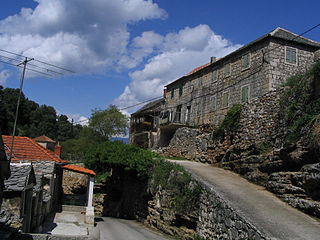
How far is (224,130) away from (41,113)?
46426mm

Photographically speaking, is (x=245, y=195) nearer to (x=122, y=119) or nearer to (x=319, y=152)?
(x=319, y=152)

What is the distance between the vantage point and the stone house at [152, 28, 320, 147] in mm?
21516

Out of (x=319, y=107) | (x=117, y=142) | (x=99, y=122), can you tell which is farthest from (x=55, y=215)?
(x=99, y=122)

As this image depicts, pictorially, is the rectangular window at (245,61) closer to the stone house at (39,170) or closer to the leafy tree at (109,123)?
the stone house at (39,170)

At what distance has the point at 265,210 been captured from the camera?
1053 cm

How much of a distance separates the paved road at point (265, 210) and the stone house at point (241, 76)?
6846 mm

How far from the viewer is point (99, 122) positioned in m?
51.5

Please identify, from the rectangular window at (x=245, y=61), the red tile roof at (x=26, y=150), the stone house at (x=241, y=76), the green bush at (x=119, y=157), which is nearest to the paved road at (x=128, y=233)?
the green bush at (x=119, y=157)

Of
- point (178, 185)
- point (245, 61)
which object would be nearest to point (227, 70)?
point (245, 61)

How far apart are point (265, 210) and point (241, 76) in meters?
15.1

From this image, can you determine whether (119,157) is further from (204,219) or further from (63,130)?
(63,130)

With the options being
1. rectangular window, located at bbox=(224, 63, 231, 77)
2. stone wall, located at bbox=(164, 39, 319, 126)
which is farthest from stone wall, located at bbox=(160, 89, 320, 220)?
rectangular window, located at bbox=(224, 63, 231, 77)

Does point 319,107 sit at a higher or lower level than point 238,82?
lower

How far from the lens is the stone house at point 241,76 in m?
21.5
